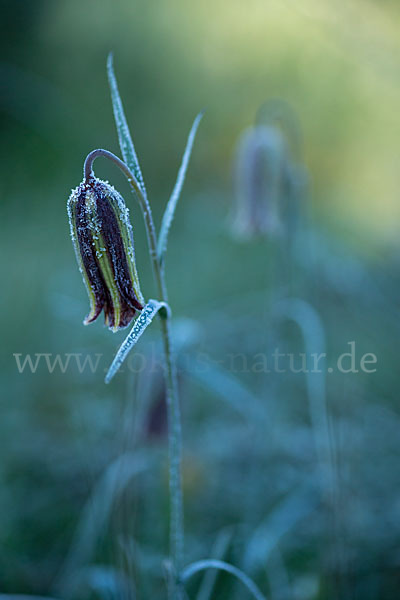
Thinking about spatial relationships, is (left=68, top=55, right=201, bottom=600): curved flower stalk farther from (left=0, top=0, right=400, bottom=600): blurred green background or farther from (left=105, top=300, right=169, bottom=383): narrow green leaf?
(left=0, top=0, right=400, bottom=600): blurred green background

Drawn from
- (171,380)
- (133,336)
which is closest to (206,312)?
(171,380)

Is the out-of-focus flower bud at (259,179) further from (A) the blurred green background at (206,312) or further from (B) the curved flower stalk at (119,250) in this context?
(B) the curved flower stalk at (119,250)

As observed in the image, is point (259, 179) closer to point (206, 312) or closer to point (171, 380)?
point (206, 312)

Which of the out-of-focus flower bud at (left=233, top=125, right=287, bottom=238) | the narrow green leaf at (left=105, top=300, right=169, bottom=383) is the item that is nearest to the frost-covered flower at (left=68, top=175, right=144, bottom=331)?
the narrow green leaf at (left=105, top=300, right=169, bottom=383)

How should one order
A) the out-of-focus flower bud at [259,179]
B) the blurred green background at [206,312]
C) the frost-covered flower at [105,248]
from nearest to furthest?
the frost-covered flower at [105,248] < the blurred green background at [206,312] < the out-of-focus flower bud at [259,179]

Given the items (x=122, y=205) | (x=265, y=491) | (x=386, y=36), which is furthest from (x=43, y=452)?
(x=386, y=36)

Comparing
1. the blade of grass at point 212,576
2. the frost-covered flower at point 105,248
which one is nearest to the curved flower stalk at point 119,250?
the frost-covered flower at point 105,248

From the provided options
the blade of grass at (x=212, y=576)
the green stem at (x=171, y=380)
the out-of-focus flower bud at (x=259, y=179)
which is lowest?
the blade of grass at (x=212, y=576)

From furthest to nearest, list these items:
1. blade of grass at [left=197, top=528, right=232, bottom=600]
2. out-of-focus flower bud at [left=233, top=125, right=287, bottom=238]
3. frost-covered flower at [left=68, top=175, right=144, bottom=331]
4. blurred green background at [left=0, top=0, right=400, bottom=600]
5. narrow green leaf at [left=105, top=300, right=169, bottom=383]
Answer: out-of-focus flower bud at [left=233, top=125, right=287, bottom=238] → blurred green background at [left=0, top=0, right=400, bottom=600] → blade of grass at [left=197, top=528, right=232, bottom=600] → frost-covered flower at [left=68, top=175, right=144, bottom=331] → narrow green leaf at [left=105, top=300, right=169, bottom=383]
